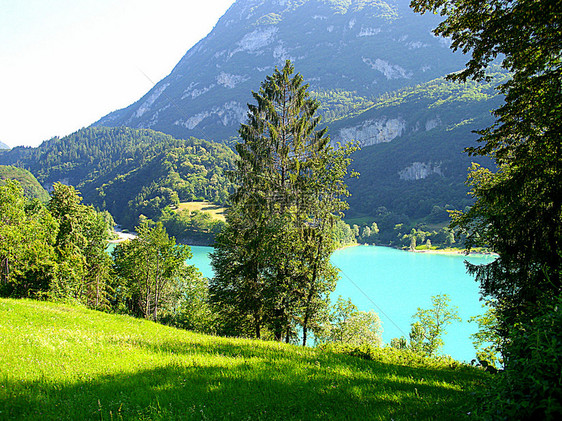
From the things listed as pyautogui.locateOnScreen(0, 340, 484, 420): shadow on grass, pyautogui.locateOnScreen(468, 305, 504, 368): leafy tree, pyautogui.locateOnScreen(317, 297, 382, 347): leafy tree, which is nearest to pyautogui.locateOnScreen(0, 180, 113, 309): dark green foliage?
Answer: pyautogui.locateOnScreen(0, 340, 484, 420): shadow on grass

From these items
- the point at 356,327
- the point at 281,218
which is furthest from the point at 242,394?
the point at 356,327

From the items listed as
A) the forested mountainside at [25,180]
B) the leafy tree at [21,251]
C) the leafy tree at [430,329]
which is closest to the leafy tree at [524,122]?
the leafy tree at [430,329]

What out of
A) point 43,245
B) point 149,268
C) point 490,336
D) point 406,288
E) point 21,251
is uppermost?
point 43,245

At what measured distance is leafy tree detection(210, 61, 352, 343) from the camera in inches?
558

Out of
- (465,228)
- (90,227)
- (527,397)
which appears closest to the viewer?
(527,397)

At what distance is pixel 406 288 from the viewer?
68500 millimetres

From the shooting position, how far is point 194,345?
278 inches

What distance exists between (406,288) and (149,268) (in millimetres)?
56430

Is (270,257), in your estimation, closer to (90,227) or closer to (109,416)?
(109,416)

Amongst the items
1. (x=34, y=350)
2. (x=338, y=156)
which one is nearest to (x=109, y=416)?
(x=34, y=350)

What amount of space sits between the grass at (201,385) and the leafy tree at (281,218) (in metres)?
7.94

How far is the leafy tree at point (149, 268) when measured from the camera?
31.3 meters

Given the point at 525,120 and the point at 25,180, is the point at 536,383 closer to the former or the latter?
the point at 525,120

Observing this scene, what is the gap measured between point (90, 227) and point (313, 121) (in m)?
23.0
